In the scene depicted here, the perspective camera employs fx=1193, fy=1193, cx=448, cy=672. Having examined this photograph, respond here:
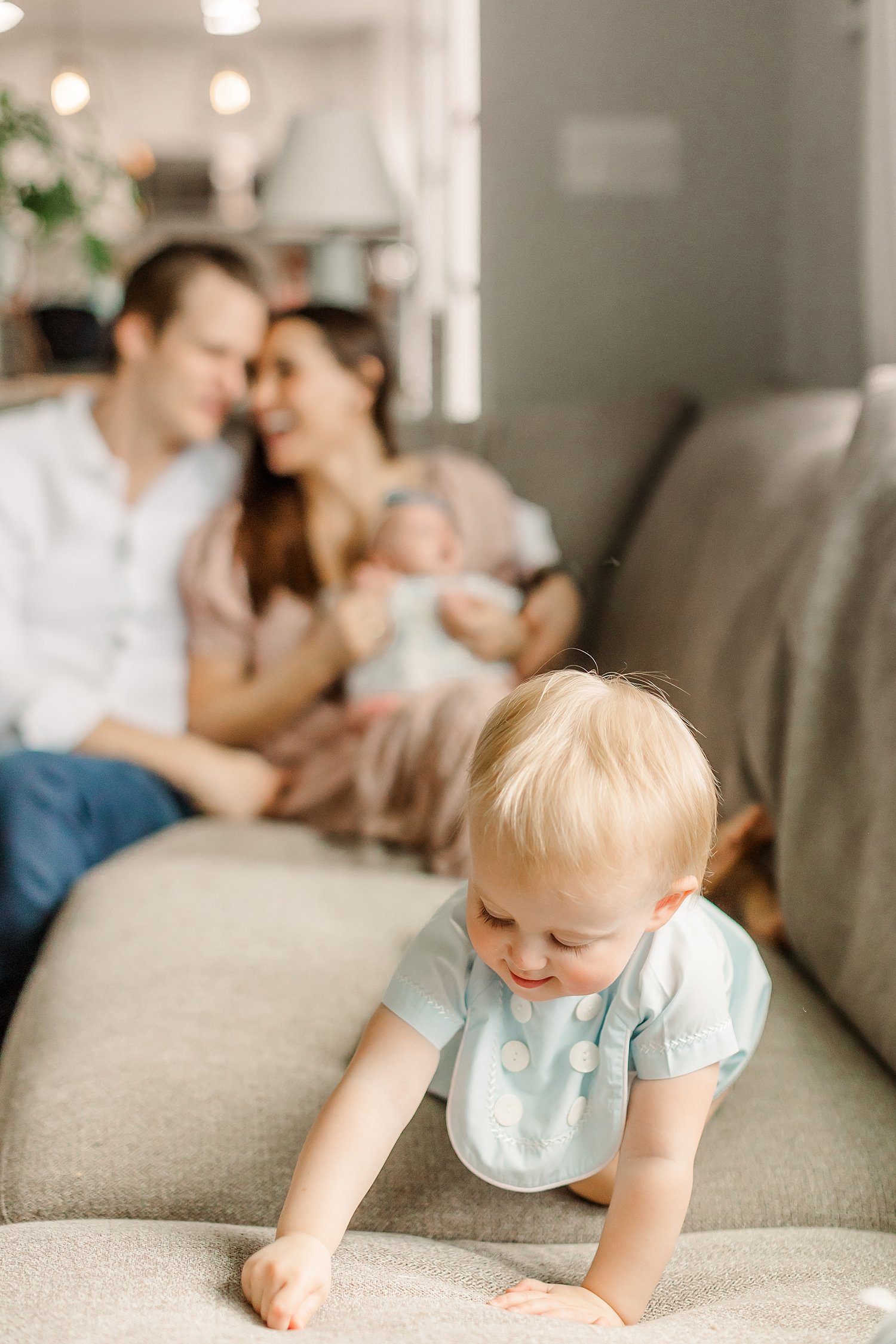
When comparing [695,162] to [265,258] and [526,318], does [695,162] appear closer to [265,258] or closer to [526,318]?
[526,318]

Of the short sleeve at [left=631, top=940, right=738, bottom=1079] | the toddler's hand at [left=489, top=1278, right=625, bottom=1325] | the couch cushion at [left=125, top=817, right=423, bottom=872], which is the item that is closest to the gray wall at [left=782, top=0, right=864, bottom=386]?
the couch cushion at [left=125, top=817, right=423, bottom=872]

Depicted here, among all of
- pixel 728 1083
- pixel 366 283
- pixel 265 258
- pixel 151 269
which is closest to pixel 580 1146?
pixel 728 1083

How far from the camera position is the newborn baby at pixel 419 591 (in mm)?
1361

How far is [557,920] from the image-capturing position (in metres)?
0.58

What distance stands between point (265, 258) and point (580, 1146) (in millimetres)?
3171

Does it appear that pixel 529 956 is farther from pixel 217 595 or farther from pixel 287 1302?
pixel 217 595

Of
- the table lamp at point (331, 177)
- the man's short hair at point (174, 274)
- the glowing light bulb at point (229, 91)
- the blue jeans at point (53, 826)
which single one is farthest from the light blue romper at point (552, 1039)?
the glowing light bulb at point (229, 91)

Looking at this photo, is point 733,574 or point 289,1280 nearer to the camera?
point 289,1280

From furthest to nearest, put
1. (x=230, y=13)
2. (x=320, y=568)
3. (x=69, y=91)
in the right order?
(x=69, y=91), (x=230, y=13), (x=320, y=568)

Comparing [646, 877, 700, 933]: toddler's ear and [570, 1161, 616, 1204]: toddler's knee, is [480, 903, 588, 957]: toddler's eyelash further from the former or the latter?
[570, 1161, 616, 1204]: toddler's knee

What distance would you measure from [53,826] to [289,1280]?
0.75m

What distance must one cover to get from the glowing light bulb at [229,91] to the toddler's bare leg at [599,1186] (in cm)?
424

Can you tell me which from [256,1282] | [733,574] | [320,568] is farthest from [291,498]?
[256,1282]

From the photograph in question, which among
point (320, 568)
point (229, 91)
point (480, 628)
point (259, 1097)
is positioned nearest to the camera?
point (259, 1097)
